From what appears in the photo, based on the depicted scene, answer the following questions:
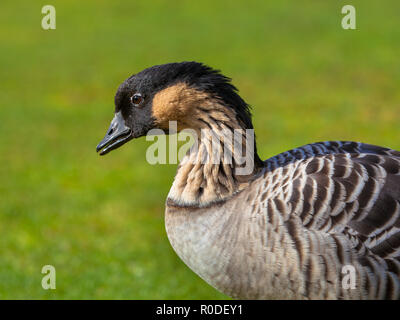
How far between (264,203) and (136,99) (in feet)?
4.19

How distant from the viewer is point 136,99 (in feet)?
14.8

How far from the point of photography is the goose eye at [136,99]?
4.48 metres

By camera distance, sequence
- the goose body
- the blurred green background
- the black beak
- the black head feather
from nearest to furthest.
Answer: the goose body → the black head feather → the black beak → the blurred green background

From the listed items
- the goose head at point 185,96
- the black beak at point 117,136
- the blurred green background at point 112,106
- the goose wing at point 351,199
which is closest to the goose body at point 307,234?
the goose wing at point 351,199

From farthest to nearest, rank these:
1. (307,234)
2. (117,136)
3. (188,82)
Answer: (117,136) < (188,82) < (307,234)

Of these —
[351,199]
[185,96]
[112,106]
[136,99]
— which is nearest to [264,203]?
[351,199]

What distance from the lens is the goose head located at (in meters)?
4.39

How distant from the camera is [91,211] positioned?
9.55 meters

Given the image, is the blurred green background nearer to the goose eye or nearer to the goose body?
the goose body

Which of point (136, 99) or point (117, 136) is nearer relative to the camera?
point (136, 99)

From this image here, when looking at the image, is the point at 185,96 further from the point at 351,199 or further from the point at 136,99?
the point at 351,199

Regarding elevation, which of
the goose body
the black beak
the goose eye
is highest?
the goose eye

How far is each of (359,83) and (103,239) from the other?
10.9 m

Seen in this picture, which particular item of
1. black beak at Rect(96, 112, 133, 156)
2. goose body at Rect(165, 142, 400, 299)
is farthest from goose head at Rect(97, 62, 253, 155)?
goose body at Rect(165, 142, 400, 299)
